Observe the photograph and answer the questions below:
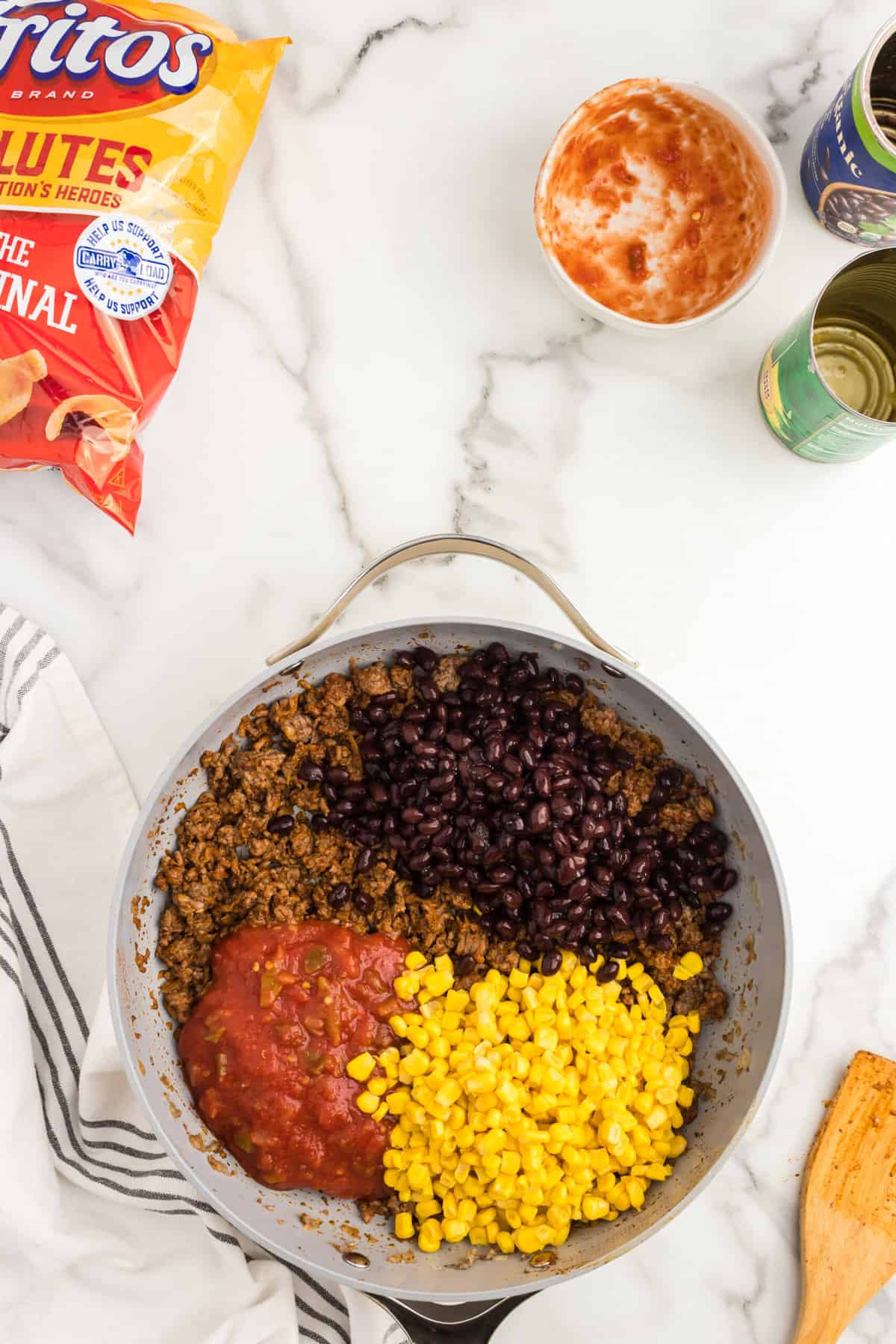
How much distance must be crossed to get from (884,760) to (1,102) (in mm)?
1991

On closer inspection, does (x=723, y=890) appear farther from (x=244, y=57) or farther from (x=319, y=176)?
(x=244, y=57)

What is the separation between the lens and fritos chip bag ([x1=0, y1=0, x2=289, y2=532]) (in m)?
1.69

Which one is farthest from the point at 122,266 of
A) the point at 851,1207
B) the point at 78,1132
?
the point at 851,1207

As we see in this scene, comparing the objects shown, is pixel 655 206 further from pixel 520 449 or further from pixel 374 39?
pixel 374 39

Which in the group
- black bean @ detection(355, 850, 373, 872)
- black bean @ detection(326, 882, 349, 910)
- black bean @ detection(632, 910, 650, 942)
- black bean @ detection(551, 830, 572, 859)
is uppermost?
black bean @ detection(551, 830, 572, 859)

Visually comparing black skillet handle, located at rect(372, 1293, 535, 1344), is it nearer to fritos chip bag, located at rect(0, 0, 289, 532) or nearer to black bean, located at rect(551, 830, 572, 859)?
black bean, located at rect(551, 830, 572, 859)

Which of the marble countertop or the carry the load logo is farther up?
the carry the load logo

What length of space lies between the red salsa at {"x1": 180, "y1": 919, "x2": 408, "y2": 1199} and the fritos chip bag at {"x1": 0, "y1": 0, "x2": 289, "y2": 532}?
0.84 m

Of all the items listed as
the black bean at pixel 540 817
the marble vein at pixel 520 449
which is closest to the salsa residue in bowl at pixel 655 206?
the marble vein at pixel 520 449

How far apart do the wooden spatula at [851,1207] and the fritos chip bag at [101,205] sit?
1.72m

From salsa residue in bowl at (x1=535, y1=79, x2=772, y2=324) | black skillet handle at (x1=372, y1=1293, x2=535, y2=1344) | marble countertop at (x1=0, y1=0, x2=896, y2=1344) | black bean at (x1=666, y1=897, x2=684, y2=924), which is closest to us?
black skillet handle at (x1=372, y1=1293, x2=535, y2=1344)

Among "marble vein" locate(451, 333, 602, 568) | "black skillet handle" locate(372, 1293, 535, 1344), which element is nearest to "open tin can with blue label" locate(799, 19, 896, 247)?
"marble vein" locate(451, 333, 602, 568)

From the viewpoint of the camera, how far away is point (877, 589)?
1.92 m

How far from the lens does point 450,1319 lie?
157 cm
